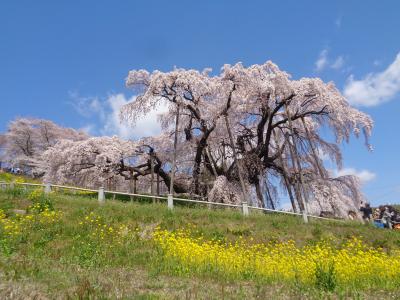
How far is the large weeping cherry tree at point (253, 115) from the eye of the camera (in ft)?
93.2

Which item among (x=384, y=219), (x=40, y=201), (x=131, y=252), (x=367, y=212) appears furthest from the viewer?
(x=367, y=212)

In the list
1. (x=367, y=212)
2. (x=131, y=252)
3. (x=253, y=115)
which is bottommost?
(x=131, y=252)

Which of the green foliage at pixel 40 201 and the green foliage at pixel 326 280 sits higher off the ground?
the green foliage at pixel 40 201

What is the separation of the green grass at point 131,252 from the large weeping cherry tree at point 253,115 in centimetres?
704

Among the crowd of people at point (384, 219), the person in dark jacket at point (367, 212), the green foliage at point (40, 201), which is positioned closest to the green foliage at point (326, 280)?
the green foliage at point (40, 201)

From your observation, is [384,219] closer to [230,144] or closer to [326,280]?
[230,144]

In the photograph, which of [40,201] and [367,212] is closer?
[40,201]

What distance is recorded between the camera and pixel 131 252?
13.5m

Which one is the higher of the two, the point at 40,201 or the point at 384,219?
the point at 40,201

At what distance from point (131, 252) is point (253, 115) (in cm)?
2076

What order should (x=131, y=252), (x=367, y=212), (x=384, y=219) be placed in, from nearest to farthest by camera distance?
(x=131, y=252)
(x=384, y=219)
(x=367, y=212)

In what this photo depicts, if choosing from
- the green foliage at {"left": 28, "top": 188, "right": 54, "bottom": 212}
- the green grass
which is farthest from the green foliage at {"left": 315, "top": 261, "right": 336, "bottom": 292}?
the green foliage at {"left": 28, "top": 188, "right": 54, "bottom": 212}

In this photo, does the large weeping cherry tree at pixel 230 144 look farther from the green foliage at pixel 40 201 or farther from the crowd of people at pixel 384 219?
the green foliage at pixel 40 201

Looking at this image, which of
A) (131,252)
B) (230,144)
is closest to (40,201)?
(131,252)
